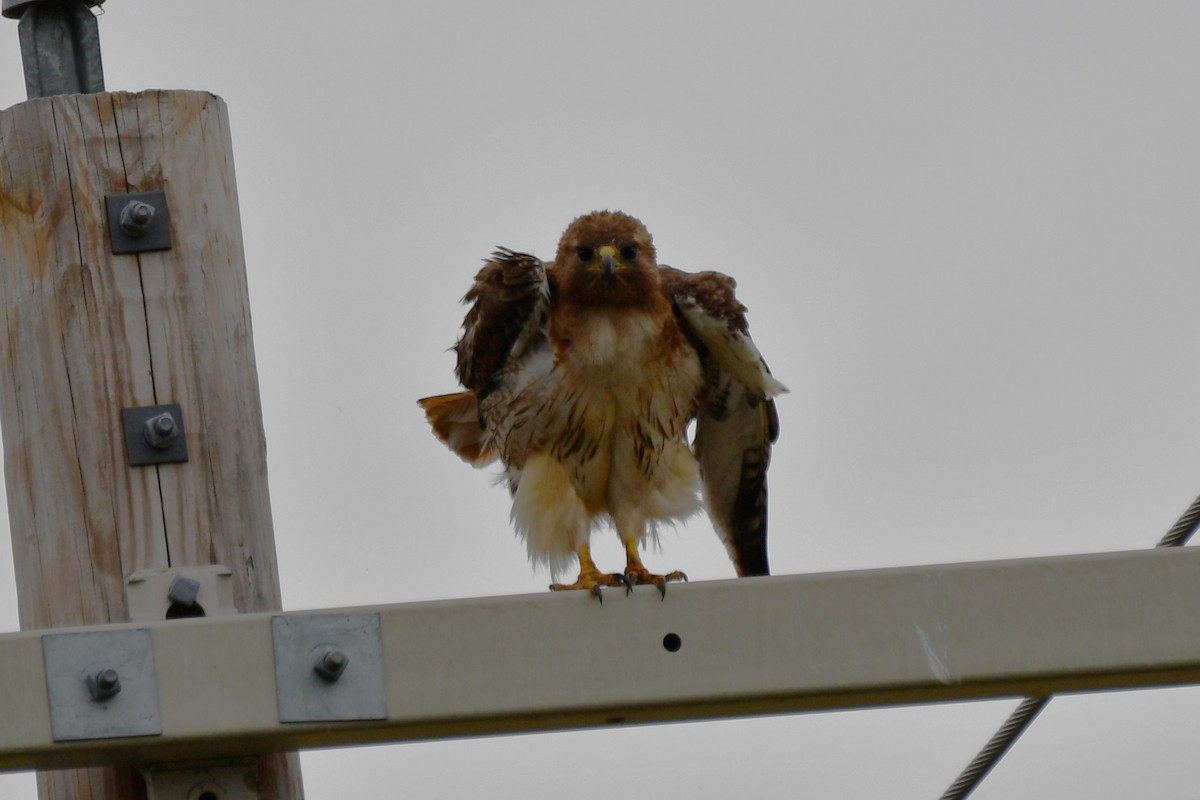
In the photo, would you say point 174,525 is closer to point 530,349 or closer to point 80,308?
point 80,308

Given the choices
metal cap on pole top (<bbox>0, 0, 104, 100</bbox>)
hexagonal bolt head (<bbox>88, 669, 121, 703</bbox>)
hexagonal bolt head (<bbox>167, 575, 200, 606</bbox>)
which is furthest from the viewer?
metal cap on pole top (<bbox>0, 0, 104, 100</bbox>)

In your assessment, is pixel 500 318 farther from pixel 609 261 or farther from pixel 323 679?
pixel 323 679

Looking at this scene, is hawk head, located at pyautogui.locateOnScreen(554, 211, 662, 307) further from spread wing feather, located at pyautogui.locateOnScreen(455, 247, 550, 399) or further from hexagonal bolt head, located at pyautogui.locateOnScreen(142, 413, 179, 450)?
hexagonal bolt head, located at pyautogui.locateOnScreen(142, 413, 179, 450)

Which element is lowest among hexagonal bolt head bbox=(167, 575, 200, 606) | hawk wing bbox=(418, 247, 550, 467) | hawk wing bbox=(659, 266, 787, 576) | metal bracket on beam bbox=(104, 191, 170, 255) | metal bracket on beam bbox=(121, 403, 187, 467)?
hexagonal bolt head bbox=(167, 575, 200, 606)

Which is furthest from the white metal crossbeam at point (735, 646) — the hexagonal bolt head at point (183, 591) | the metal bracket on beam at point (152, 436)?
Answer: the metal bracket on beam at point (152, 436)

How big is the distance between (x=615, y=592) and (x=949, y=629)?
0.55 meters

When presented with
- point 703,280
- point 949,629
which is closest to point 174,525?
point 949,629

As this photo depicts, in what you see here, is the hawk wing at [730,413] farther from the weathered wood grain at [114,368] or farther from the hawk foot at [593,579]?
the weathered wood grain at [114,368]

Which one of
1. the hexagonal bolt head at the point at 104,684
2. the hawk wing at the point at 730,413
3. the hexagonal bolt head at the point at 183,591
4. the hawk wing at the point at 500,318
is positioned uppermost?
the hawk wing at the point at 500,318

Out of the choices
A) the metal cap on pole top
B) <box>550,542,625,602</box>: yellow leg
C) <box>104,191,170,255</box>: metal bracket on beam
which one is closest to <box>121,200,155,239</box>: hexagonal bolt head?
<box>104,191,170,255</box>: metal bracket on beam

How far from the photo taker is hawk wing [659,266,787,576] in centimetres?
583

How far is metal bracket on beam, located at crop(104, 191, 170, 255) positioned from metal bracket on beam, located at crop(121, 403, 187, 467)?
0.33 metres

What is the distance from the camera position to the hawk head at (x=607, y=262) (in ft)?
19.0

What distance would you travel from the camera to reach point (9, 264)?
3590 mm
